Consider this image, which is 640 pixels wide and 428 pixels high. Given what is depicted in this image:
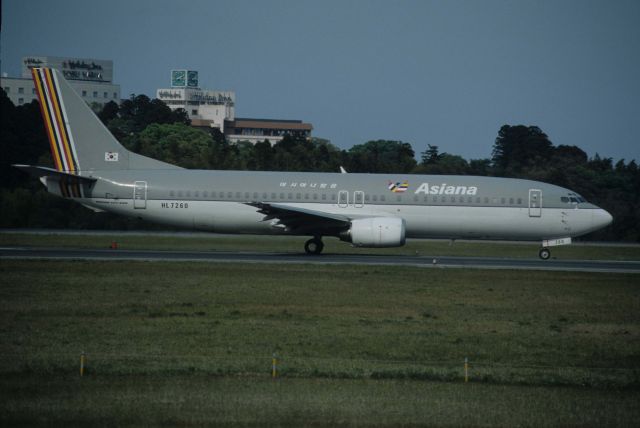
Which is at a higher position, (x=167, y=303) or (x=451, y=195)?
(x=451, y=195)

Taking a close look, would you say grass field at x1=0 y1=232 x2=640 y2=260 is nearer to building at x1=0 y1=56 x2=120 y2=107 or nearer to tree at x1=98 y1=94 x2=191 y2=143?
tree at x1=98 y1=94 x2=191 y2=143

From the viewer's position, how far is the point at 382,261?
3769cm

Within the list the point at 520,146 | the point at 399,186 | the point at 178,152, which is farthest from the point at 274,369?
the point at 520,146

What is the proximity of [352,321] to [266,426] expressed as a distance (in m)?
9.81

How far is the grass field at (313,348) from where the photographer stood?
13.5 meters

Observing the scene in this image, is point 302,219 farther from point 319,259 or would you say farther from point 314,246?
point 314,246

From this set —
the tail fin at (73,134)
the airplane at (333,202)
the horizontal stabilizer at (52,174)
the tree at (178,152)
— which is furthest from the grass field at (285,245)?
the tree at (178,152)

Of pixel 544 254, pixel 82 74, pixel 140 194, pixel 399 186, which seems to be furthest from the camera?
pixel 82 74

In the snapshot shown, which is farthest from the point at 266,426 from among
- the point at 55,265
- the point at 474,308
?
the point at 55,265

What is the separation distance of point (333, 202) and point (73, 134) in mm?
12268

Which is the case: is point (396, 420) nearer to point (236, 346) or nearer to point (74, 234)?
point (236, 346)

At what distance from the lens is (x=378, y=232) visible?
3769cm

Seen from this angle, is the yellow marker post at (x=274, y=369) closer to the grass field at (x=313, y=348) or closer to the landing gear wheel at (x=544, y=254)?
the grass field at (x=313, y=348)

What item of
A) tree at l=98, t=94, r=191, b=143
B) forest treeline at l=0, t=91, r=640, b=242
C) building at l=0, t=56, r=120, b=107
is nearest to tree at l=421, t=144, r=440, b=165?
forest treeline at l=0, t=91, r=640, b=242
